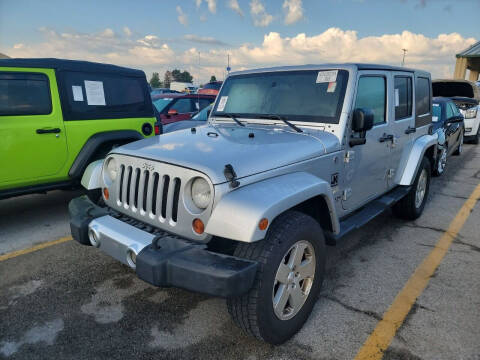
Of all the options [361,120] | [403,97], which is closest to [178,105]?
[403,97]

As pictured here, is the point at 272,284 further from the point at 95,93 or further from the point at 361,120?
the point at 95,93

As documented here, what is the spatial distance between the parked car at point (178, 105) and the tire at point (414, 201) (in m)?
5.41

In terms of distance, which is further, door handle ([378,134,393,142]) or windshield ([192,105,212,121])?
windshield ([192,105,212,121])

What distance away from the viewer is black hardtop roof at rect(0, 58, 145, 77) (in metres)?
4.16

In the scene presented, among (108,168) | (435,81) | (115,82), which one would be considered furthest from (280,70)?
(435,81)

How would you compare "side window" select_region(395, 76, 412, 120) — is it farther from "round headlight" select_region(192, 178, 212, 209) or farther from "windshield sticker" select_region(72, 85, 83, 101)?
"windshield sticker" select_region(72, 85, 83, 101)

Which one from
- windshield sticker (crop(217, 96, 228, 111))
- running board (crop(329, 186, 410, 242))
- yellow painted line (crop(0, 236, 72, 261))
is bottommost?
yellow painted line (crop(0, 236, 72, 261))

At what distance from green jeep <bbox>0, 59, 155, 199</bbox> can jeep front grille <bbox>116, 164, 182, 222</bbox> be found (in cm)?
216

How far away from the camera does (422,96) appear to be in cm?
473

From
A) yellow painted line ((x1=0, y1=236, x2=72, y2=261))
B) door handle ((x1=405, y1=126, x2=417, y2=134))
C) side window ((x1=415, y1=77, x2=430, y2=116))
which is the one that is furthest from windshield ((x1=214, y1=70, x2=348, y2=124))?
yellow painted line ((x1=0, y1=236, x2=72, y2=261))

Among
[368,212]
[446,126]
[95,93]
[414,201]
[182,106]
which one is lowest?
[414,201]

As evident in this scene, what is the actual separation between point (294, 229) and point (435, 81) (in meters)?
12.9

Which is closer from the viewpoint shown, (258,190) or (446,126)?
(258,190)

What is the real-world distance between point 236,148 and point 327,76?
4.04 feet
